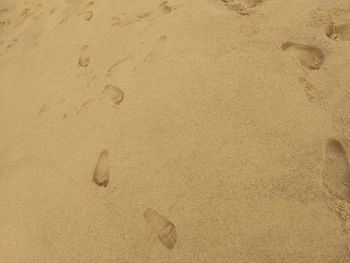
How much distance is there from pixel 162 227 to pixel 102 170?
15.5 inches

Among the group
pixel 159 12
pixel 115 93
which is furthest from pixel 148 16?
pixel 115 93

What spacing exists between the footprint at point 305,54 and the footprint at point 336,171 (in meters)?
0.39

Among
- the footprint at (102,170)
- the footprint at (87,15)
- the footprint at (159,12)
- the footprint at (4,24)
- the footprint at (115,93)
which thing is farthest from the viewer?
the footprint at (4,24)

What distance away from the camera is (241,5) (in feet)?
6.71

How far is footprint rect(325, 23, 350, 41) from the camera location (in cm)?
179

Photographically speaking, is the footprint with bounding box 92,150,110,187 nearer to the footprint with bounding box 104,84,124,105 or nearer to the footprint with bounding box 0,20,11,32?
the footprint with bounding box 104,84,124,105

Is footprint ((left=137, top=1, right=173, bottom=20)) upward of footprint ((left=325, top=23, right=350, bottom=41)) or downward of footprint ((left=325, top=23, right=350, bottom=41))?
upward

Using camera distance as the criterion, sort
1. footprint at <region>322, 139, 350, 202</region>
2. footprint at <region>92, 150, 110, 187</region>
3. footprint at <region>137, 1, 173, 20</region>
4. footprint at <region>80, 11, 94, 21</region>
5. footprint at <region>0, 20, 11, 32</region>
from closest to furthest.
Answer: footprint at <region>322, 139, 350, 202</region> → footprint at <region>92, 150, 110, 187</region> → footprint at <region>137, 1, 173, 20</region> → footprint at <region>80, 11, 94, 21</region> → footprint at <region>0, 20, 11, 32</region>

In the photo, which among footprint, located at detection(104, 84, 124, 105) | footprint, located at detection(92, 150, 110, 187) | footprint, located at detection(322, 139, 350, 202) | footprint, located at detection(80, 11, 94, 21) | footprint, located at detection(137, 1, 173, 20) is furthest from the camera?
footprint, located at detection(80, 11, 94, 21)

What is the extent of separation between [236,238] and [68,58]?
1.47 metres

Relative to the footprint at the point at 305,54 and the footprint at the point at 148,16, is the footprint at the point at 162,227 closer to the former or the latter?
the footprint at the point at 305,54

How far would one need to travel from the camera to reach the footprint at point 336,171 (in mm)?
1443

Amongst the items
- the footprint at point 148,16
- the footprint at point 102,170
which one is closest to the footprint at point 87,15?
the footprint at point 148,16

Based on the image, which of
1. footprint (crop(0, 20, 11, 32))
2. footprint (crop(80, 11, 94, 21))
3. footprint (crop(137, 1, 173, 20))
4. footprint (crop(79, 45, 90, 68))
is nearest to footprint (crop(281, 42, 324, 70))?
footprint (crop(137, 1, 173, 20))
